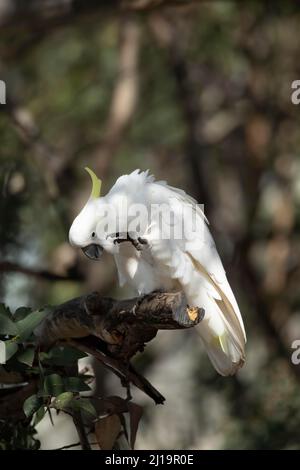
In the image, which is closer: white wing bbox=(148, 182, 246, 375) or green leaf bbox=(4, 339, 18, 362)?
green leaf bbox=(4, 339, 18, 362)

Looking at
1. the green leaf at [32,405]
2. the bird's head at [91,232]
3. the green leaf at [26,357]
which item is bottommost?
the green leaf at [32,405]

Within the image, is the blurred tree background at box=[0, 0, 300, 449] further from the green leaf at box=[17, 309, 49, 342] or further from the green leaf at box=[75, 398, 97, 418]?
the green leaf at box=[75, 398, 97, 418]

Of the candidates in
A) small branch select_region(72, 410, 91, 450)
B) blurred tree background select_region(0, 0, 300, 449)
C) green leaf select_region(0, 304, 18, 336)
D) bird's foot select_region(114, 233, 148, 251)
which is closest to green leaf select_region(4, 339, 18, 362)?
green leaf select_region(0, 304, 18, 336)

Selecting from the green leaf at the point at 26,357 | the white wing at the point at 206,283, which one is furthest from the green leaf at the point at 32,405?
the white wing at the point at 206,283

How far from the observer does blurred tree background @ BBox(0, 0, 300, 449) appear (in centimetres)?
404

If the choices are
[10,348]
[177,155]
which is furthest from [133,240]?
[177,155]

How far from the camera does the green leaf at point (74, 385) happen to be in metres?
2.13

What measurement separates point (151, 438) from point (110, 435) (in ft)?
6.47

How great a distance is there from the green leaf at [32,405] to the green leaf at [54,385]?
0.10 ft

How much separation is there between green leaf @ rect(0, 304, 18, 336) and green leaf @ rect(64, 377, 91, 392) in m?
0.18

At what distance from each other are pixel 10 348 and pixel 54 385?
0.49 feet

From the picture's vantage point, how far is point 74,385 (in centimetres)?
214

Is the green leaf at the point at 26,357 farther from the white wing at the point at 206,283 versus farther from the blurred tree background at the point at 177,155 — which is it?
the blurred tree background at the point at 177,155

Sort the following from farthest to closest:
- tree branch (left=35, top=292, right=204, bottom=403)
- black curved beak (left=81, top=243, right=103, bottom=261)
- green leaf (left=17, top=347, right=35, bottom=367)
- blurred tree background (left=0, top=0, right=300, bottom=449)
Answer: blurred tree background (left=0, top=0, right=300, bottom=449) < black curved beak (left=81, top=243, right=103, bottom=261) < green leaf (left=17, top=347, right=35, bottom=367) < tree branch (left=35, top=292, right=204, bottom=403)
